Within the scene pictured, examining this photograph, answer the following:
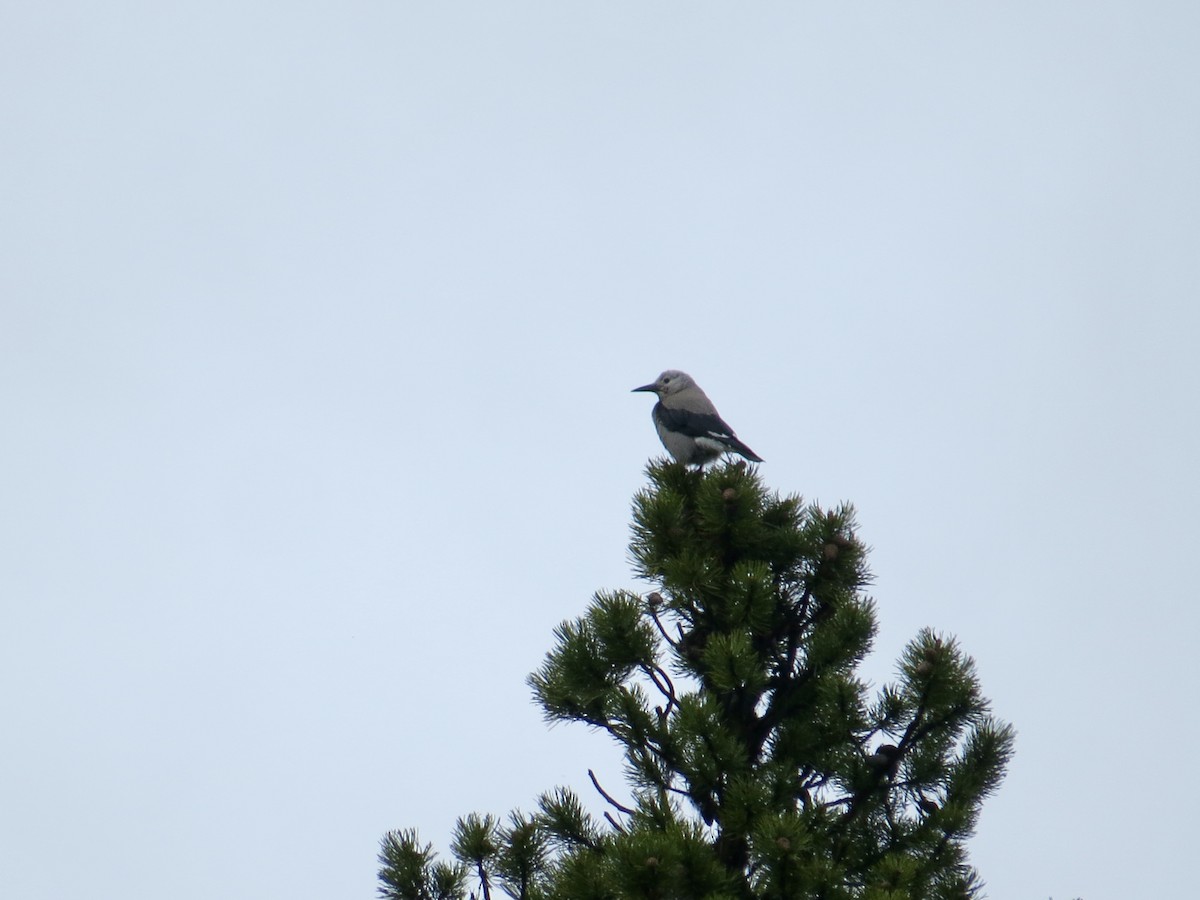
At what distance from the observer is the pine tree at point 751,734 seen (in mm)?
4672

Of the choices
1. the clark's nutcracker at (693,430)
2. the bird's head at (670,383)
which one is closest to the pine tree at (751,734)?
the clark's nutcracker at (693,430)

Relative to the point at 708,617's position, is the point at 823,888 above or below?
below

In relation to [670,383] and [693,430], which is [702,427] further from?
[670,383]

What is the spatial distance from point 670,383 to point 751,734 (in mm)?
6862

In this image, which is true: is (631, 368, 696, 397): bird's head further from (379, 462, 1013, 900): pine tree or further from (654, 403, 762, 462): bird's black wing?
(379, 462, 1013, 900): pine tree

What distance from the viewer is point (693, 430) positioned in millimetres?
10195

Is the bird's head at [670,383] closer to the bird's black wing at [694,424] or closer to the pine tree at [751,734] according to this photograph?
the bird's black wing at [694,424]

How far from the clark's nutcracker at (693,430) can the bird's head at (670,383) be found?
0.42m

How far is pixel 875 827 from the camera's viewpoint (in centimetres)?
514

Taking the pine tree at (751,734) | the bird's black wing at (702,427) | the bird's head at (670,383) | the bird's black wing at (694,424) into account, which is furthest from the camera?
the bird's head at (670,383)

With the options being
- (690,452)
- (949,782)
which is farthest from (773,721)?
(690,452)

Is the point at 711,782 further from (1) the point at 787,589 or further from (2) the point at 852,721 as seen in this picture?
(1) the point at 787,589

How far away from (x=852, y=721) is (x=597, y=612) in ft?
4.19

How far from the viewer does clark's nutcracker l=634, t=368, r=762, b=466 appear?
9.97 m
